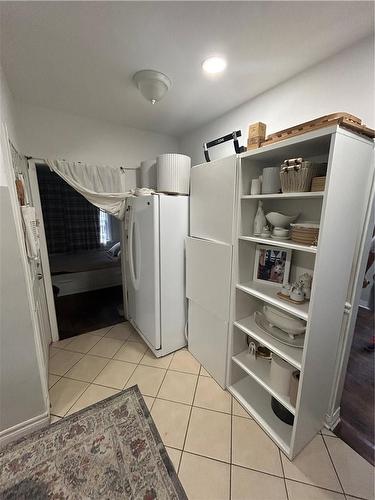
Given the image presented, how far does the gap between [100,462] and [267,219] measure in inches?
71.8

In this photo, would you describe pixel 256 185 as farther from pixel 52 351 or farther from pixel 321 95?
pixel 52 351

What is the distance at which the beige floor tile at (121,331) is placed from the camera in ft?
8.23

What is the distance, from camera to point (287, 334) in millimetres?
1398

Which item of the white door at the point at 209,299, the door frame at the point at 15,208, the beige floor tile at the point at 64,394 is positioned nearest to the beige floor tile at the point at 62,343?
the beige floor tile at the point at 64,394

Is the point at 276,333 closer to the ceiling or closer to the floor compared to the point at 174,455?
closer to the ceiling

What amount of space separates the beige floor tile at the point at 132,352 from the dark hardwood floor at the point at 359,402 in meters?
1.69

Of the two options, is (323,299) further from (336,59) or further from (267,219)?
(336,59)

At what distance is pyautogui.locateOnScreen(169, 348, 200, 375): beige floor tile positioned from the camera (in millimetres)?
1993

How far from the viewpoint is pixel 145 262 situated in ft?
6.78

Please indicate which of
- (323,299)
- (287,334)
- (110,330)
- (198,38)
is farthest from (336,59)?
(110,330)

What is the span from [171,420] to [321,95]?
7.92 ft

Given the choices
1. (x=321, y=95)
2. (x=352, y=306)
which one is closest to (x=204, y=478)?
(x=352, y=306)

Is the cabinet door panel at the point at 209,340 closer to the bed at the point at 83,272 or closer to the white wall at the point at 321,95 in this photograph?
the white wall at the point at 321,95

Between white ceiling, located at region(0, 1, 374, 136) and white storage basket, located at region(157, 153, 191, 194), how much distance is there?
1.59 ft
